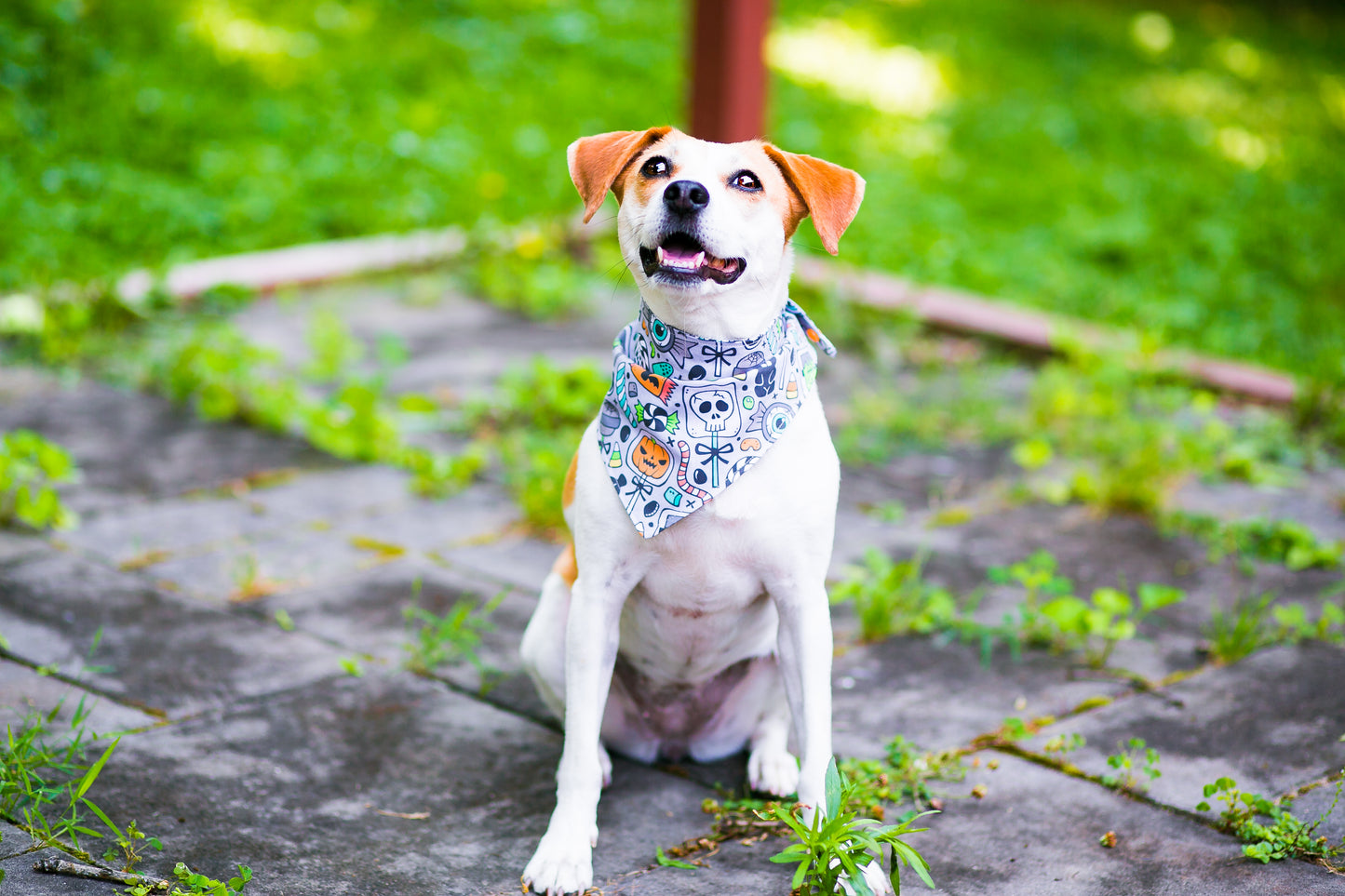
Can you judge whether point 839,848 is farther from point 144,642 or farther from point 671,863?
point 144,642

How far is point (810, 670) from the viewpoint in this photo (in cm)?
269

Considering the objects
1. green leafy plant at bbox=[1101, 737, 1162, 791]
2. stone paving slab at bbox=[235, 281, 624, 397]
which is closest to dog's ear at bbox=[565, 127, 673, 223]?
green leafy plant at bbox=[1101, 737, 1162, 791]

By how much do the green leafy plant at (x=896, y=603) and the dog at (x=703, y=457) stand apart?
3.49ft

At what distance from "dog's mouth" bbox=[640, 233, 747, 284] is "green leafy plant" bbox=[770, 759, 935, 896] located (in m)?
0.93

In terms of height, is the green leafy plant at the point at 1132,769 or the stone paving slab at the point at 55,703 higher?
the green leafy plant at the point at 1132,769

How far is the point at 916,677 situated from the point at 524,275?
4.11m

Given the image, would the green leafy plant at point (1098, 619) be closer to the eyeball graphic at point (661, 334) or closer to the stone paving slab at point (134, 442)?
the eyeball graphic at point (661, 334)

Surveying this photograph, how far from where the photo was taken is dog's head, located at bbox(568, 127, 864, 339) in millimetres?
2504

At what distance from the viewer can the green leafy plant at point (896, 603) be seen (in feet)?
12.5

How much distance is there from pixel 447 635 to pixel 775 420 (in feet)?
4.45

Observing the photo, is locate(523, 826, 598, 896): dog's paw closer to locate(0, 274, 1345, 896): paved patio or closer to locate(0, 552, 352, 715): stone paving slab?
locate(0, 274, 1345, 896): paved patio

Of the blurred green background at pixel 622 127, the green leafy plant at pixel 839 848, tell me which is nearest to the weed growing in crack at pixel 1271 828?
the green leafy plant at pixel 839 848

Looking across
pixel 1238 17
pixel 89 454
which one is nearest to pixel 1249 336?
pixel 89 454

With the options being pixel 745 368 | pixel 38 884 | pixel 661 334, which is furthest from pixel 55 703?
pixel 745 368
